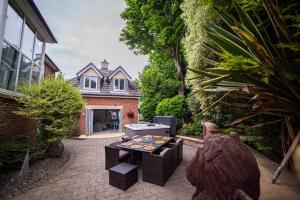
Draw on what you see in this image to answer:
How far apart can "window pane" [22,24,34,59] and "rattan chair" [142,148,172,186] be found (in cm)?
617

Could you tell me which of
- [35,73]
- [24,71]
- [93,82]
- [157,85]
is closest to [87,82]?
[93,82]

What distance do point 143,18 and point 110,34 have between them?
3737 mm

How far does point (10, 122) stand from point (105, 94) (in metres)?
7.71

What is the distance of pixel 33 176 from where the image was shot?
4.21m

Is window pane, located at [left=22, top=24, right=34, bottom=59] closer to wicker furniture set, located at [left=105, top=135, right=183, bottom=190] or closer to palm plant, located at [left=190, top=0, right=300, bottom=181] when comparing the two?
wicker furniture set, located at [left=105, top=135, right=183, bottom=190]

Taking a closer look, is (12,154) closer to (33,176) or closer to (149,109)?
(33,176)

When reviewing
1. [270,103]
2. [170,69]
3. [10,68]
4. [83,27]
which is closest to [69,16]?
[83,27]

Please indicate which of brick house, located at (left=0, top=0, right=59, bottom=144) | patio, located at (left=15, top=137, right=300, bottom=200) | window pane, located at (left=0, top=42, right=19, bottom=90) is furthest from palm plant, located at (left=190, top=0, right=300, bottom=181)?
window pane, located at (left=0, top=42, right=19, bottom=90)

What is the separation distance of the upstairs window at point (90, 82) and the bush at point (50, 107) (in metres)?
6.57

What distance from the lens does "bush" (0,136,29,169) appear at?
13.9ft

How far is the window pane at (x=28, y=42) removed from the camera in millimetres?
5806

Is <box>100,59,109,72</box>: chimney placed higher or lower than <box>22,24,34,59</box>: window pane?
higher

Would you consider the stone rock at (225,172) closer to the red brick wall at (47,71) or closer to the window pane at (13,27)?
the window pane at (13,27)

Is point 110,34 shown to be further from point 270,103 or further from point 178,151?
point 270,103
